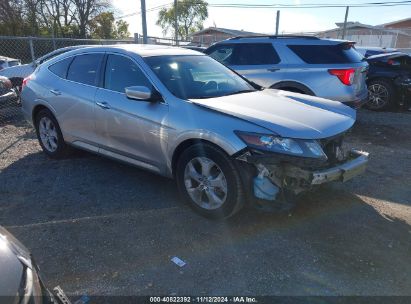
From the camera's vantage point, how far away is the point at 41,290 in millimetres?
1962

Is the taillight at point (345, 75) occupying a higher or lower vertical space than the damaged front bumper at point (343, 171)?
higher

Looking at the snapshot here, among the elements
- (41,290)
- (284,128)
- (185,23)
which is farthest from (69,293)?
(185,23)

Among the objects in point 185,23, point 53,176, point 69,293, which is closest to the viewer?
point 69,293

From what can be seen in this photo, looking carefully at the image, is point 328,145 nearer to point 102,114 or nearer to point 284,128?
point 284,128

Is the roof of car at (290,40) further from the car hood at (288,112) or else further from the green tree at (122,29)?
the green tree at (122,29)

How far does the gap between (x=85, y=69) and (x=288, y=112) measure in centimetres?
281

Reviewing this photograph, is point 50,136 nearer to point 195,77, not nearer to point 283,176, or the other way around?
point 195,77

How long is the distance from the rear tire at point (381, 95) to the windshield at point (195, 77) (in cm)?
617

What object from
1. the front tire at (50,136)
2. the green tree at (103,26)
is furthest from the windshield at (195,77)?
the green tree at (103,26)

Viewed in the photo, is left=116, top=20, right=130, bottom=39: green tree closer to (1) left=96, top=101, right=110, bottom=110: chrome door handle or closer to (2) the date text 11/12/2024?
(1) left=96, top=101, right=110, bottom=110: chrome door handle

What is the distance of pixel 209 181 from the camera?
389 cm

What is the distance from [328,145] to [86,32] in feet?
154

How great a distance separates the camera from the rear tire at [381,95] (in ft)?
32.3

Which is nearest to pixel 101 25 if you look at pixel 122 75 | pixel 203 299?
pixel 122 75
